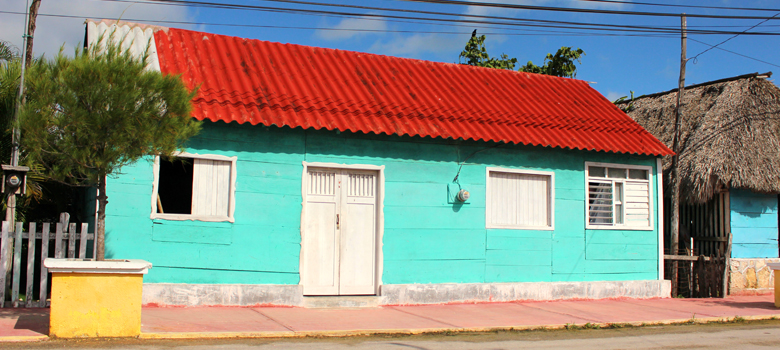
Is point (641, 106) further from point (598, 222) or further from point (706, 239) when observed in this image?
point (598, 222)

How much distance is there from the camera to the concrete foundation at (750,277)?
1389cm

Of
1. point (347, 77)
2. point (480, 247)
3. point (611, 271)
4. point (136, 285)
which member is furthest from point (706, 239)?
point (136, 285)

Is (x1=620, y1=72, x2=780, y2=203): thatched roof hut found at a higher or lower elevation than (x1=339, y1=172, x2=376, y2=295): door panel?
higher

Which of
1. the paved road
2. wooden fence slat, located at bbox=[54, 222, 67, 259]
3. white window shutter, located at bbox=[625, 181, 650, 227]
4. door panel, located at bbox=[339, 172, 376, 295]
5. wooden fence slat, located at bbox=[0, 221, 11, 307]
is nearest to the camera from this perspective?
the paved road

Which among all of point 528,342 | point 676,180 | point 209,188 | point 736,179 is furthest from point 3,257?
Answer: point 736,179

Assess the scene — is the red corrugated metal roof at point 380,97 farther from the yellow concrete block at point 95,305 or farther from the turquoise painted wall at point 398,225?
the yellow concrete block at point 95,305

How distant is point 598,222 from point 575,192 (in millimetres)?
827

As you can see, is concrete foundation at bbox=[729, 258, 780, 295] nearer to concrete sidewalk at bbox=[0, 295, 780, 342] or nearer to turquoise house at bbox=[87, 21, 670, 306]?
concrete sidewalk at bbox=[0, 295, 780, 342]

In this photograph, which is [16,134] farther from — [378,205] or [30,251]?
[378,205]

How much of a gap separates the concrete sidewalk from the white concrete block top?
71 cm

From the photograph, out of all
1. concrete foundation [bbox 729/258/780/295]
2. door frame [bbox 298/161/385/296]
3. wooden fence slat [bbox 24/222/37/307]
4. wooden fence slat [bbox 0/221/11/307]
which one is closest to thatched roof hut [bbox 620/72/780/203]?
concrete foundation [bbox 729/258/780/295]

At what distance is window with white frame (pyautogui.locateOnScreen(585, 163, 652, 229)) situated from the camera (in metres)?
12.4

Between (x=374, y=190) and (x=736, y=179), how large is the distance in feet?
26.5

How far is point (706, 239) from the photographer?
14.6 m
